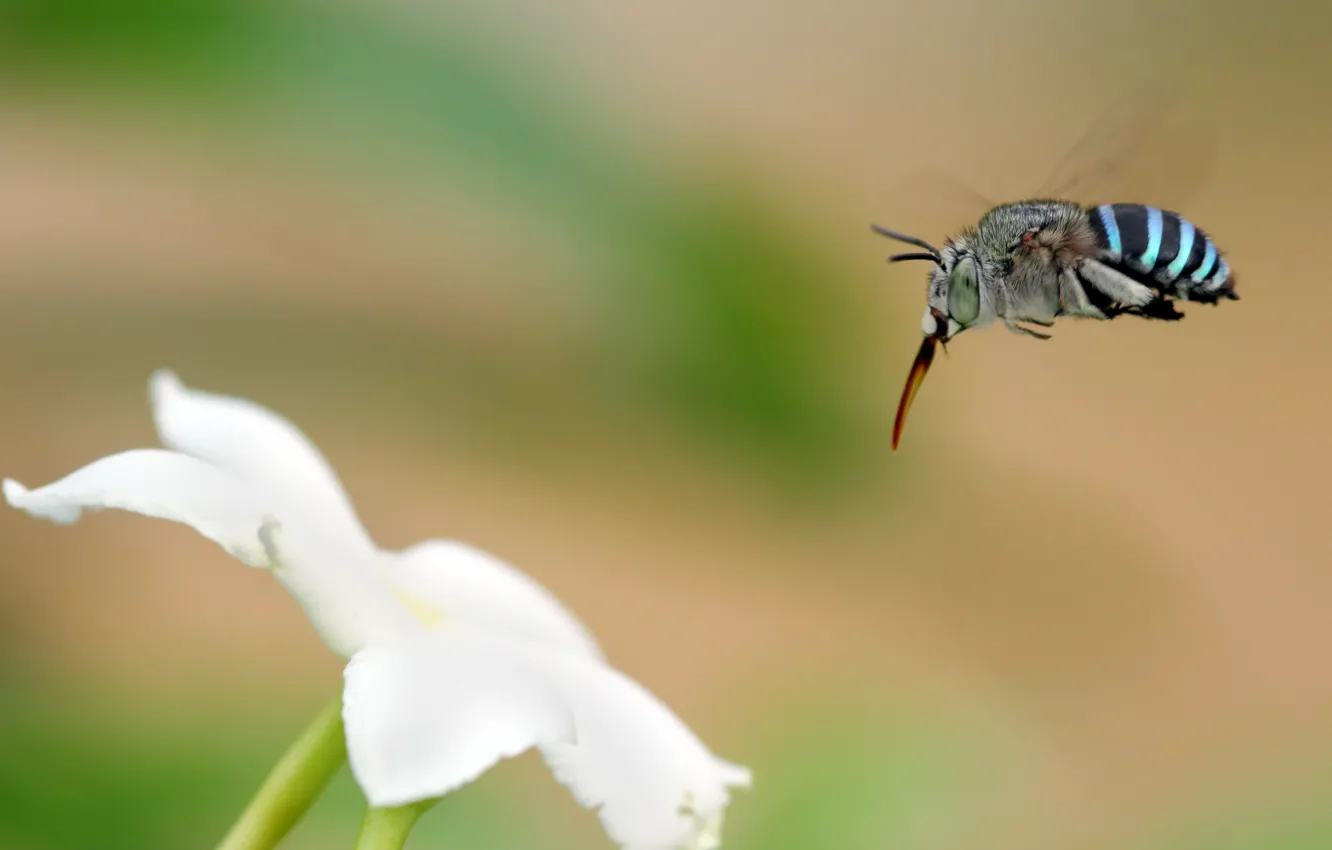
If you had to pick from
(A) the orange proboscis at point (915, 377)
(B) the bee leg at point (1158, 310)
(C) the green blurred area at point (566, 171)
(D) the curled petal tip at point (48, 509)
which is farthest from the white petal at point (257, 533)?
(C) the green blurred area at point (566, 171)

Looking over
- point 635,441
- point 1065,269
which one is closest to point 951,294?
point 1065,269

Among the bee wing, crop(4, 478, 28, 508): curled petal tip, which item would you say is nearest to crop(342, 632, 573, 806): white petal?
crop(4, 478, 28, 508): curled petal tip

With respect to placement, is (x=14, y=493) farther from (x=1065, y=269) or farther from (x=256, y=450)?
(x=1065, y=269)

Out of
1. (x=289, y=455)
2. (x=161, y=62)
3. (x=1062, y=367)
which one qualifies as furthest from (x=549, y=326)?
(x=1062, y=367)

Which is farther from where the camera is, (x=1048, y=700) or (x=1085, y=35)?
(x=1085, y=35)

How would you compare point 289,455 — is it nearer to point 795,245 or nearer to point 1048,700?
point 795,245

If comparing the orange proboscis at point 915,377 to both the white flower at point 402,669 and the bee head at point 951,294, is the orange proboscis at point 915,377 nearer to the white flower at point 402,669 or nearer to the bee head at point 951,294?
the bee head at point 951,294

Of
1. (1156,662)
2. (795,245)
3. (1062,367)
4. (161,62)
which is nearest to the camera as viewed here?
(161,62)
